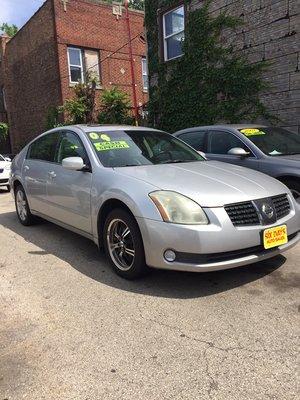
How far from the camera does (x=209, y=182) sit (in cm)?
418

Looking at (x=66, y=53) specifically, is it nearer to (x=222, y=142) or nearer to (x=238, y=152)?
(x=222, y=142)

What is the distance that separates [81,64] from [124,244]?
60.2 ft

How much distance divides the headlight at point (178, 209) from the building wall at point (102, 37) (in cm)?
1745

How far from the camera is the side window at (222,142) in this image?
7016mm

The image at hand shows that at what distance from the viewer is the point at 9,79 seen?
25.7 meters

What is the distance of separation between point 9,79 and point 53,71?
6.42m

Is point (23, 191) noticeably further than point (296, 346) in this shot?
Yes

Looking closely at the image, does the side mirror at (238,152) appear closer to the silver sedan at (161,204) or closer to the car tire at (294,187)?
the car tire at (294,187)

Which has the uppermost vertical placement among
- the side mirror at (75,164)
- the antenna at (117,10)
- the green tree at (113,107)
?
the antenna at (117,10)

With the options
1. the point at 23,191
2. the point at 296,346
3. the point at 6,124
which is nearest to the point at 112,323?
the point at 296,346

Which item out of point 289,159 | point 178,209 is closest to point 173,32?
point 289,159

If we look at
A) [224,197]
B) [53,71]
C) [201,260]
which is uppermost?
[53,71]

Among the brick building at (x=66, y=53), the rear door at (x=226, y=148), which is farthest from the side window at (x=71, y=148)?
the brick building at (x=66, y=53)

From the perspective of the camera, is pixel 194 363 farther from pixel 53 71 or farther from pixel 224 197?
pixel 53 71
